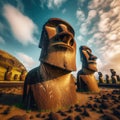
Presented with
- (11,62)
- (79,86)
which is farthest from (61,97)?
(11,62)

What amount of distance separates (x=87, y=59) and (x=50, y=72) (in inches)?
173

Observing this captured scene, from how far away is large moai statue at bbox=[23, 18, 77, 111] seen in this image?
3.89m

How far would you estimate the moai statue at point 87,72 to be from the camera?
7.43m

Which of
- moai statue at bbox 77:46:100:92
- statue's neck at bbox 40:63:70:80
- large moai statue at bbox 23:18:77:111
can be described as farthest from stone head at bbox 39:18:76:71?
moai statue at bbox 77:46:100:92

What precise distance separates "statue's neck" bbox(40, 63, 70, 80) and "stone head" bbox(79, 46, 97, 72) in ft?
13.3

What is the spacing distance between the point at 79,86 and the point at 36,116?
16.0ft

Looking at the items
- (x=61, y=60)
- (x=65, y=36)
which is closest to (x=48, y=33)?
(x=65, y=36)

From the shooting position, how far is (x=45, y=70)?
4.26 m

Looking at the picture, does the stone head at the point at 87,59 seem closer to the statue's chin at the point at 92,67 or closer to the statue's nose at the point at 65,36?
the statue's chin at the point at 92,67

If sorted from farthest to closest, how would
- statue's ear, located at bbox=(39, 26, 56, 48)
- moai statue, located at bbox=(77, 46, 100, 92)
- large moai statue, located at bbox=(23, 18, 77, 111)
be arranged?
moai statue, located at bbox=(77, 46, 100, 92)
statue's ear, located at bbox=(39, 26, 56, 48)
large moai statue, located at bbox=(23, 18, 77, 111)

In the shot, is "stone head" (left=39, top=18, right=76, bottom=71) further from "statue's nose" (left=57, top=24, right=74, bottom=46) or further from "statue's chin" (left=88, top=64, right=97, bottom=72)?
"statue's chin" (left=88, top=64, right=97, bottom=72)

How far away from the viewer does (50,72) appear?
4.18 m

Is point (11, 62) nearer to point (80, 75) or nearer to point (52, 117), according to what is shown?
A: point (80, 75)

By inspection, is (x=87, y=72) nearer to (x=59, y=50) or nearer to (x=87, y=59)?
(x=87, y=59)
